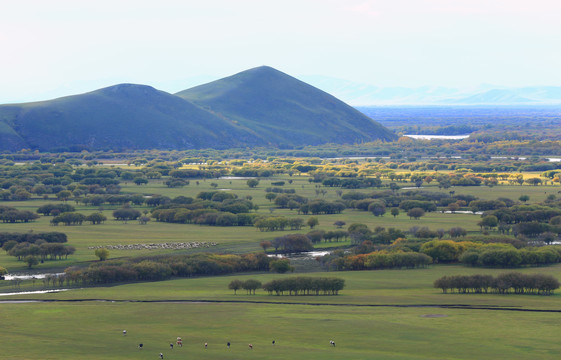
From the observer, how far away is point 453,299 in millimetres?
91812

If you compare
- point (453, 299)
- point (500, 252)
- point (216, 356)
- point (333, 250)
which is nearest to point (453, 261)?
point (500, 252)

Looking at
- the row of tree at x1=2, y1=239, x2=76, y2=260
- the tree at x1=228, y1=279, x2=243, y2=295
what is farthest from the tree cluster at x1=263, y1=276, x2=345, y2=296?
the row of tree at x1=2, y1=239, x2=76, y2=260

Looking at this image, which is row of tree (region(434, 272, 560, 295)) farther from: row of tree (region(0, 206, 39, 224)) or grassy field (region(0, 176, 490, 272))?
row of tree (region(0, 206, 39, 224))

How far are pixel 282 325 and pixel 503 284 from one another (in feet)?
104

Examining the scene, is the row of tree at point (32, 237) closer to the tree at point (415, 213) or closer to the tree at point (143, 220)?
the tree at point (143, 220)

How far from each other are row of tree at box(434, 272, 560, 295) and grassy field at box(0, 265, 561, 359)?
210 centimetres

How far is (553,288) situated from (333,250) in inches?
1760

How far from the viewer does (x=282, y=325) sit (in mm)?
78000

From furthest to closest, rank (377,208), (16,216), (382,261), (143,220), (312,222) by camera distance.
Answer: (377,208), (143,220), (16,216), (312,222), (382,261)

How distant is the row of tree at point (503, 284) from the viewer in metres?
96.9

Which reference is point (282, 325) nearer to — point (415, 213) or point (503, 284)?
point (503, 284)

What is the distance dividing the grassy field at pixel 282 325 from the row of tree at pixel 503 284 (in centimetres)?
210

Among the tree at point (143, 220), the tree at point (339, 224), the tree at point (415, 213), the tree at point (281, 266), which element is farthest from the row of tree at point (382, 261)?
the tree at point (143, 220)

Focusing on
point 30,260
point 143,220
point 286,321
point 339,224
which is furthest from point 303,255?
point 286,321
